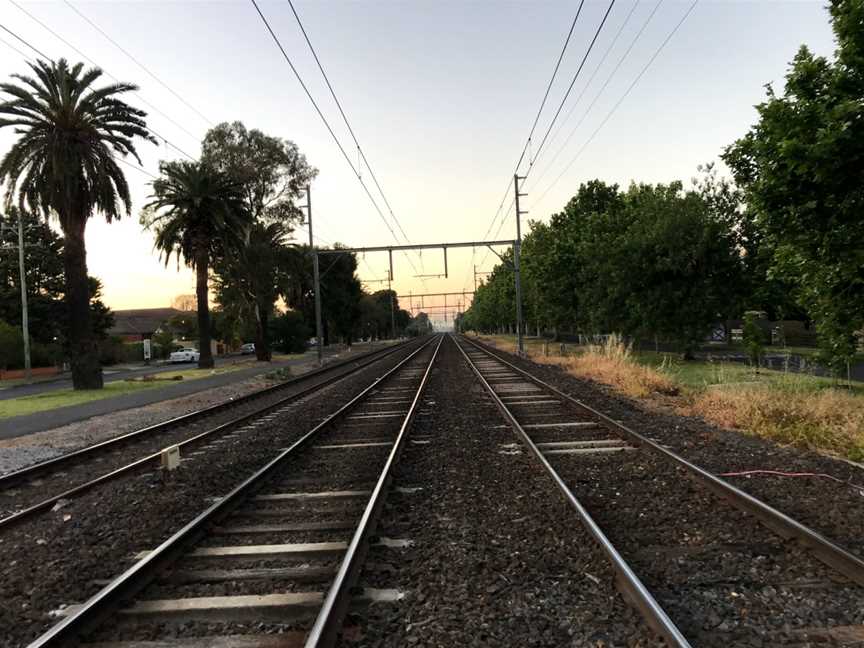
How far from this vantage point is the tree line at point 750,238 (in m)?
8.91

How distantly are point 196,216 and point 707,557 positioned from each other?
34.8m

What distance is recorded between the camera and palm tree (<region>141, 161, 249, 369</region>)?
34.4 m

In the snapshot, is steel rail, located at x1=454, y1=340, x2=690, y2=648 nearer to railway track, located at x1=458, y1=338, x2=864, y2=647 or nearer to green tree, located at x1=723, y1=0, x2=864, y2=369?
railway track, located at x1=458, y1=338, x2=864, y2=647

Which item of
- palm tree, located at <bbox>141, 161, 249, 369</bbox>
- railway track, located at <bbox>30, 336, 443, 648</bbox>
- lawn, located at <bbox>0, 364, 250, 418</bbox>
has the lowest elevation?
lawn, located at <bbox>0, 364, 250, 418</bbox>

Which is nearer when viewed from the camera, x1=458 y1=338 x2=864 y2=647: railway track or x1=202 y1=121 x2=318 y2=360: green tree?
x1=458 y1=338 x2=864 y2=647: railway track

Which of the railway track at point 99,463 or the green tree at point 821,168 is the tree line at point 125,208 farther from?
the green tree at point 821,168

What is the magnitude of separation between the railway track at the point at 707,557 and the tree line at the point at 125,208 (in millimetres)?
23159

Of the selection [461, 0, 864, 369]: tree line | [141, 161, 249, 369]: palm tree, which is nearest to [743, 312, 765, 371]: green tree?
[461, 0, 864, 369]: tree line

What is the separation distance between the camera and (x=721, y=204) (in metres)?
24.9

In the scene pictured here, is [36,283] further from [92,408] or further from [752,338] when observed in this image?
[752,338]

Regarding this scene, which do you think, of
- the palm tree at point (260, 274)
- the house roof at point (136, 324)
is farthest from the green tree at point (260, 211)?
the house roof at point (136, 324)

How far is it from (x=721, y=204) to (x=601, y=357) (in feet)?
28.1

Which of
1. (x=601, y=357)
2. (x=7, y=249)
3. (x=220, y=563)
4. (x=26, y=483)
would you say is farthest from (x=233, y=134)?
(x=220, y=563)

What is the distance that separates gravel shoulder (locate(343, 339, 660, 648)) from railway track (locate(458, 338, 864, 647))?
219 mm
